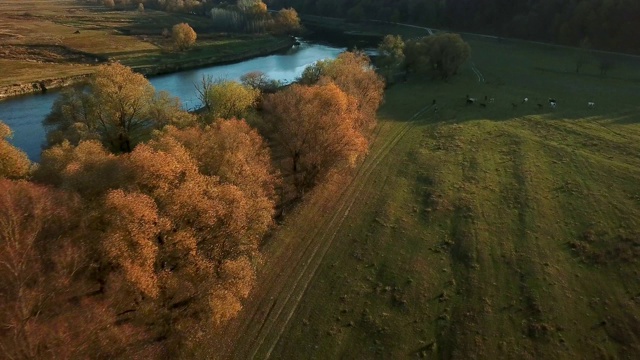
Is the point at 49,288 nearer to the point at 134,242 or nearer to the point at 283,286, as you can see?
the point at 134,242

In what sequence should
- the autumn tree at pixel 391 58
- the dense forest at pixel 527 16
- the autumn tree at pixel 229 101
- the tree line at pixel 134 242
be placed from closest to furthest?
the tree line at pixel 134 242, the autumn tree at pixel 229 101, the autumn tree at pixel 391 58, the dense forest at pixel 527 16

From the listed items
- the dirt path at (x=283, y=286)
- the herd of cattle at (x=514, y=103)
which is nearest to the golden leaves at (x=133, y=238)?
the dirt path at (x=283, y=286)

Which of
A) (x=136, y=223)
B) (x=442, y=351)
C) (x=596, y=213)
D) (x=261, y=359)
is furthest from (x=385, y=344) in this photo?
(x=596, y=213)

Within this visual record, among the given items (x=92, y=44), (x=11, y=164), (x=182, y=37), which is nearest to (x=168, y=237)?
(x=11, y=164)

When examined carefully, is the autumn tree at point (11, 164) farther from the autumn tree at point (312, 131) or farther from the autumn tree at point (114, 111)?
the autumn tree at point (312, 131)

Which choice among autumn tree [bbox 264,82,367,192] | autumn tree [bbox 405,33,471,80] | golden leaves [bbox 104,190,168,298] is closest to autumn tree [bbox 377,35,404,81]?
autumn tree [bbox 405,33,471,80]

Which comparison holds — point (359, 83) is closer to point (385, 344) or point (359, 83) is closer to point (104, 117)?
point (104, 117)
